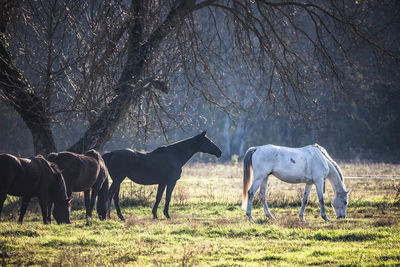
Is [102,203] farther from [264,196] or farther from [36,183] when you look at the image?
[264,196]

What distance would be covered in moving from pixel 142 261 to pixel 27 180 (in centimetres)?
405

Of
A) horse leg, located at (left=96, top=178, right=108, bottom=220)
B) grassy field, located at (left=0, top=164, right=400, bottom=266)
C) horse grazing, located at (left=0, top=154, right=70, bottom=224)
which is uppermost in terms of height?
horse grazing, located at (left=0, top=154, right=70, bottom=224)

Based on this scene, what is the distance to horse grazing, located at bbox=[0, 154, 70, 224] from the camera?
9.30 meters

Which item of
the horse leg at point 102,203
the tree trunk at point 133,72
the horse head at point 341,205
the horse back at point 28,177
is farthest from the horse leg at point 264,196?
the horse back at point 28,177

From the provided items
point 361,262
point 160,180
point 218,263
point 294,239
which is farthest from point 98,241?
point 160,180

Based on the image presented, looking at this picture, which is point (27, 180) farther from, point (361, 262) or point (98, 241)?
point (361, 262)

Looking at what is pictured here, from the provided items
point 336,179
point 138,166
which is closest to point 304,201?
point 336,179

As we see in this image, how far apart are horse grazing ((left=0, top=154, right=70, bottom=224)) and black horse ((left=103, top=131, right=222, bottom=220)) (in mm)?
1910

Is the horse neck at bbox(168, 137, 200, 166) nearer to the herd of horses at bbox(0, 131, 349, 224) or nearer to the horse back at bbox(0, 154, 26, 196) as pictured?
the herd of horses at bbox(0, 131, 349, 224)

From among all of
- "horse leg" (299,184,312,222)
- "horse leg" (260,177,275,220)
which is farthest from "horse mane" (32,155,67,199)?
"horse leg" (299,184,312,222)

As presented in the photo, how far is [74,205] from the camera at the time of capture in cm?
1400

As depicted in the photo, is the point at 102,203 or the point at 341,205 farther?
the point at 341,205

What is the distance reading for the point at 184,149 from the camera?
13.3 m

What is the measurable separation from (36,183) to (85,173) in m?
1.48
